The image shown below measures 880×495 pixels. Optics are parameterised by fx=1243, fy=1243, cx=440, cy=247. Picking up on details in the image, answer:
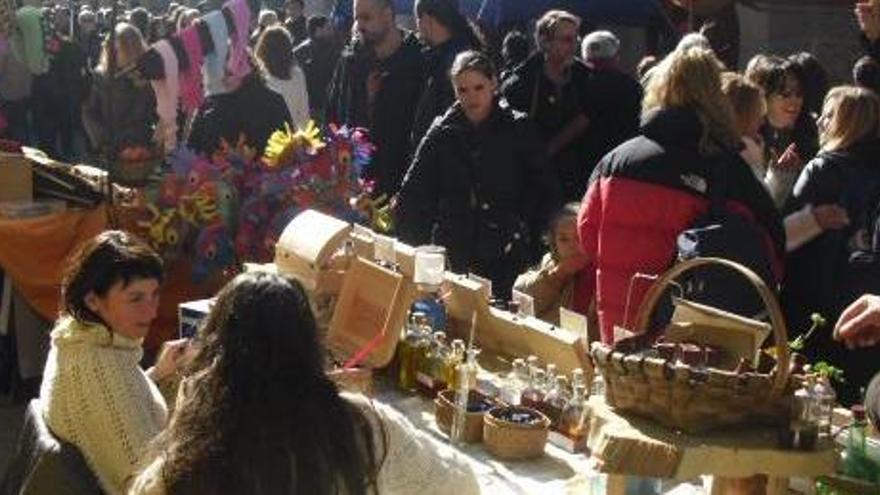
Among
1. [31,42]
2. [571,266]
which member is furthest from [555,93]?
[31,42]

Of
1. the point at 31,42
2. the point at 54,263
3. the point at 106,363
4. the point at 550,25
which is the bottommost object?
the point at 54,263

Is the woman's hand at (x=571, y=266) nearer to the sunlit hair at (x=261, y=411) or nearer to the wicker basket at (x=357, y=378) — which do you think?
the wicker basket at (x=357, y=378)

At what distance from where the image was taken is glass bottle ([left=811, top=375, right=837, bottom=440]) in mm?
2201

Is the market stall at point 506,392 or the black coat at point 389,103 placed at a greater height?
the black coat at point 389,103

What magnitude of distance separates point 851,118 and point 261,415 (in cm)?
270

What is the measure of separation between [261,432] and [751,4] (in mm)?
8548

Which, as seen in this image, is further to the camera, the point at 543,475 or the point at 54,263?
the point at 54,263

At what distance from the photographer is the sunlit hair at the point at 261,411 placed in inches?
77.9

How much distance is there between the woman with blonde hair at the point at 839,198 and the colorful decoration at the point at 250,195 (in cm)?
160

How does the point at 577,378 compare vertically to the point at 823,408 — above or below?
below

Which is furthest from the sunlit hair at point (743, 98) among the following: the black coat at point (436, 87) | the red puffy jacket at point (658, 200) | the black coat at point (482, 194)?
the black coat at point (436, 87)

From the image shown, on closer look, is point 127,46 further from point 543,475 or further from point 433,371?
point 543,475

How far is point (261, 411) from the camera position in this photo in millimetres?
1995

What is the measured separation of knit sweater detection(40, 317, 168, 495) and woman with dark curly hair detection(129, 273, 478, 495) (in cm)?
62
